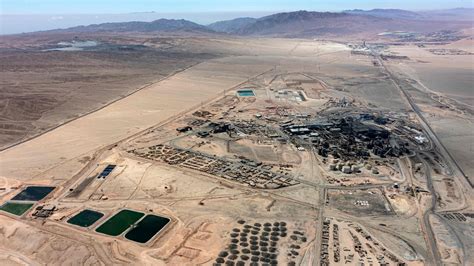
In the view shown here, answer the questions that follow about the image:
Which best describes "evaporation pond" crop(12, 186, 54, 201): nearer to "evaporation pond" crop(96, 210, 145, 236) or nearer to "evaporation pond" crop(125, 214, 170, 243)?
"evaporation pond" crop(96, 210, 145, 236)

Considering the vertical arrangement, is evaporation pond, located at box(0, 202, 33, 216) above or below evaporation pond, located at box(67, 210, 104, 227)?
above

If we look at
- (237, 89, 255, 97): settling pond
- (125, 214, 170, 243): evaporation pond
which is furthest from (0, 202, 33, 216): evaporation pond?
(237, 89, 255, 97): settling pond

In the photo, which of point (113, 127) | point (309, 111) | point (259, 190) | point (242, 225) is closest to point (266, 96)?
point (309, 111)

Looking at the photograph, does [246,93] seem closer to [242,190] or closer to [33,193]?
[242,190]

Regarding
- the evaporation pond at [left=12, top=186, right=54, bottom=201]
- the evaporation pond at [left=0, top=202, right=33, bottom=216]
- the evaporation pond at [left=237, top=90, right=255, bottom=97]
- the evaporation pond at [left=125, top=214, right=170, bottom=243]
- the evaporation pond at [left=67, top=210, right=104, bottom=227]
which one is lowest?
the evaporation pond at [left=125, top=214, right=170, bottom=243]

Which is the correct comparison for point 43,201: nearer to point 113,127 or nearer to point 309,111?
point 113,127

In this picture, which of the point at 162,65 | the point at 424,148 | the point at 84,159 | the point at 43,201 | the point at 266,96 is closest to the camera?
the point at 43,201
